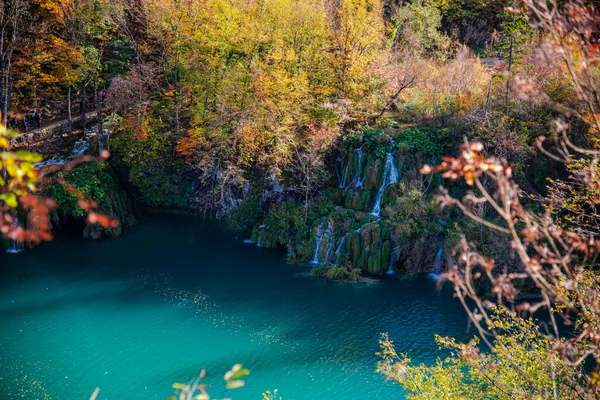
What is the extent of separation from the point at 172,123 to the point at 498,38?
28.4 m

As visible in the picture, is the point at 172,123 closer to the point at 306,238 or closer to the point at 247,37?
the point at 247,37

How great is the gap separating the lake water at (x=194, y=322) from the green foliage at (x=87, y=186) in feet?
7.71

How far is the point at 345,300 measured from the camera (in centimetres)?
1992

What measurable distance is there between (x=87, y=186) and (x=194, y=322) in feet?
42.6

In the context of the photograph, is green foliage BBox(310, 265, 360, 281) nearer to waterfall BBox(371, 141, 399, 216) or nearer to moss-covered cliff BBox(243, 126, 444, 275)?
moss-covered cliff BBox(243, 126, 444, 275)

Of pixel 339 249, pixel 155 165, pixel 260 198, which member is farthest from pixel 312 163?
pixel 155 165

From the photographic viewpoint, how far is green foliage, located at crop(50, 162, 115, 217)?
2528cm

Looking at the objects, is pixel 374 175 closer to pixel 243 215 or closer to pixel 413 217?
pixel 413 217

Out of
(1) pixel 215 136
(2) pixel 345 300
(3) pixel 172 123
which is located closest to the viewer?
(2) pixel 345 300

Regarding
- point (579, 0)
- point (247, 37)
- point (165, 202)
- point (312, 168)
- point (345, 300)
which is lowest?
point (345, 300)

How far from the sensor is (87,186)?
86.1 feet

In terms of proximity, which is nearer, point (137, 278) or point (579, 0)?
point (579, 0)

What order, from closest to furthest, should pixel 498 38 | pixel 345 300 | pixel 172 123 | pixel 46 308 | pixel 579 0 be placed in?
pixel 579 0, pixel 46 308, pixel 345 300, pixel 172 123, pixel 498 38

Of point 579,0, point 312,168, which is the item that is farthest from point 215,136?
point 579,0
